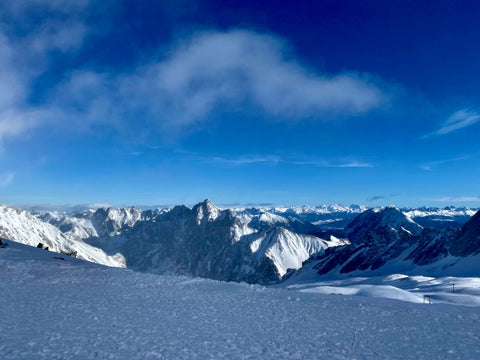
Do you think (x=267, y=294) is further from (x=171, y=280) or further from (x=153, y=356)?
(x=153, y=356)

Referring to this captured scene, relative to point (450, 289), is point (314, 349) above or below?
above

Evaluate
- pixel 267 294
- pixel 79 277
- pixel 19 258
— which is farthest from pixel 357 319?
pixel 19 258

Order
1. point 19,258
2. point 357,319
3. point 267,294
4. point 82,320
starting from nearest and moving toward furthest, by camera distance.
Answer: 1. point 82,320
2. point 357,319
3. point 267,294
4. point 19,258

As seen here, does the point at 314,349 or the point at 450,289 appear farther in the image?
the point at 450,289

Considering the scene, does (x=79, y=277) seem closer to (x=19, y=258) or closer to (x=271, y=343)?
(x=19, y=258)

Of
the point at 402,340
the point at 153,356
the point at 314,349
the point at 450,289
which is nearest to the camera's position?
the point at 153,356

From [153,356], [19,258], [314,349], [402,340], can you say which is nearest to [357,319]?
[402,340]
